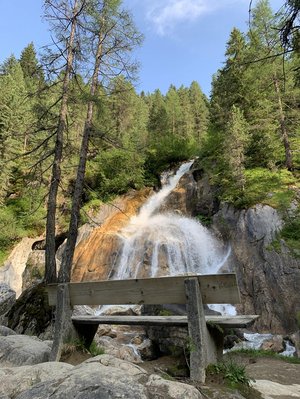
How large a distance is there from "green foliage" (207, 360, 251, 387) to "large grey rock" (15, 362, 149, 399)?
147cm

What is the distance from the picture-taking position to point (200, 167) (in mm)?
24234

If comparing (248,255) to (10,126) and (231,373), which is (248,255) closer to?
(231,373)

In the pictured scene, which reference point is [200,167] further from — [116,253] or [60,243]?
[60,243]

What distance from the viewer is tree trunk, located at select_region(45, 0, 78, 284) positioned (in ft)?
29.1

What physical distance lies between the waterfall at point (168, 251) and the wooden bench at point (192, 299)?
37.9ft

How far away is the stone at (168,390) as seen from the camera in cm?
231

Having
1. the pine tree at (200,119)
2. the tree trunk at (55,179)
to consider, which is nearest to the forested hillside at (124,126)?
the tree trunk at (55,179)

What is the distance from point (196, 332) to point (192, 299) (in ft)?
1.21

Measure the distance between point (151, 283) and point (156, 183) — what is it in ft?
76.6

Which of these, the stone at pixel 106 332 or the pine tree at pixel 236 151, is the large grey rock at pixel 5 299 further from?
the pine tree at pixel 236 151

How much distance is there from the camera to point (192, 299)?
12.6 feet

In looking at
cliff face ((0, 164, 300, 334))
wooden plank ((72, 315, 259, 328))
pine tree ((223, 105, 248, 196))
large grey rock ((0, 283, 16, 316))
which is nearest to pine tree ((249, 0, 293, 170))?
pine tree ((223, 105, 248, 196))

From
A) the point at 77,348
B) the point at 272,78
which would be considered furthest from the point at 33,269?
the point at 272,78

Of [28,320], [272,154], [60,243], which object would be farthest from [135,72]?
[60,243]
